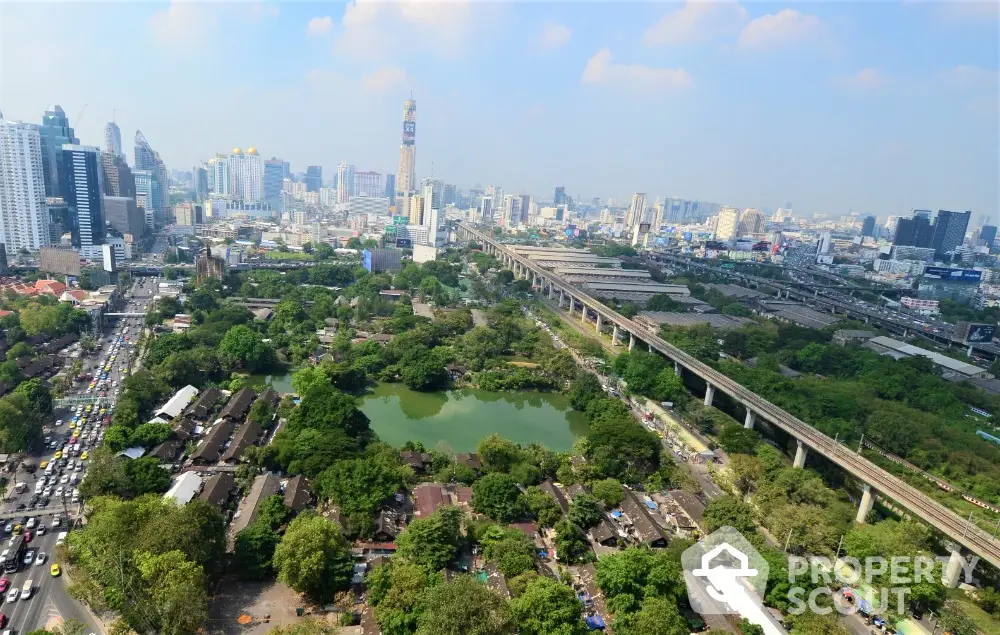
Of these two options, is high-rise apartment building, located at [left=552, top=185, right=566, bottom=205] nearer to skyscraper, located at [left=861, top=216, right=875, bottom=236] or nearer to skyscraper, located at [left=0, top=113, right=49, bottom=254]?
skyscraper, located at [left=861, top=216, right=875, bottom=236]

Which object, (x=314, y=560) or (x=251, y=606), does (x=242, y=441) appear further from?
(x=314, y=560)

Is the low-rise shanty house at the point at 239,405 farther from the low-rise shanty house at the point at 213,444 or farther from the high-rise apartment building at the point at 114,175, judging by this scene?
the high-rise apartment building at the point at 114,175

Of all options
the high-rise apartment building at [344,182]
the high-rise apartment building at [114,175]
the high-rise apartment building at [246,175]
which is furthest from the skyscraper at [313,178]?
the high-rise apartment building at [114,175]

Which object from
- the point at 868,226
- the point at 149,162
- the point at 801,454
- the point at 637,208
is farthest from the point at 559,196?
the point at 801,454

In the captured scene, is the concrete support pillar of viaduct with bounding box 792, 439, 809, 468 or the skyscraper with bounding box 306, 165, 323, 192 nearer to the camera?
the concrete support pillar of viaduct with bounding box 792, 439, 809, 468

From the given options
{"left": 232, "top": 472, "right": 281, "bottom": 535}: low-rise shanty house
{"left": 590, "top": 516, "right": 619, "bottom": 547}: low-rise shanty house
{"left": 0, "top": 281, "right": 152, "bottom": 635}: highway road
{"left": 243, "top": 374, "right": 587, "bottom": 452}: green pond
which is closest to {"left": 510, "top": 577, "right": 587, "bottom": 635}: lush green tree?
{"left": 590, "top": 516, "right": 619, "bottom": 547}: low-rise shanty house
